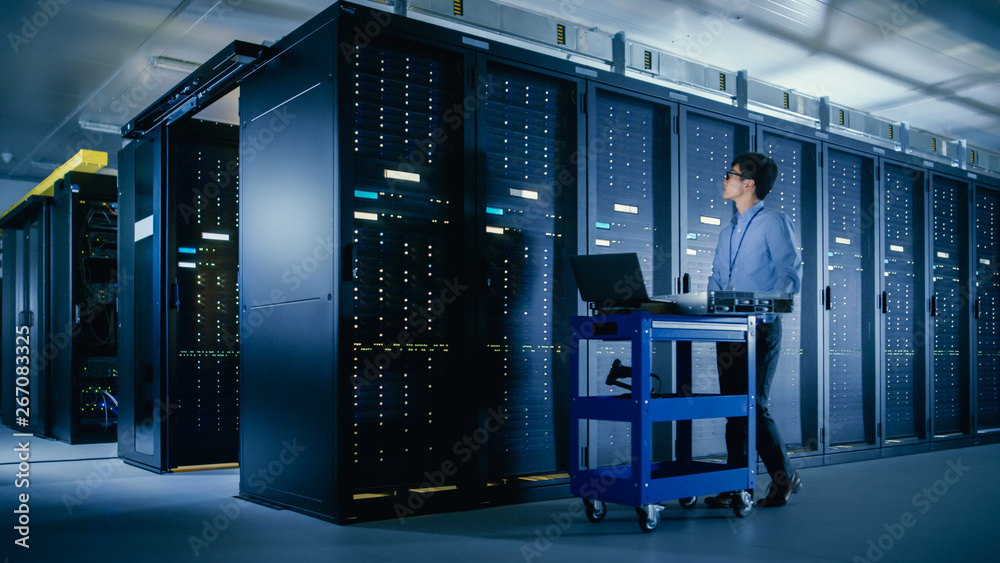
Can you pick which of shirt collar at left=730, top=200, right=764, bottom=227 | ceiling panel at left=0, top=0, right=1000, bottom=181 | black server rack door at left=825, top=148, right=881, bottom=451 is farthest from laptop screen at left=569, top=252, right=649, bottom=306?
ceiling panel at left=0, top=0, right=1000, bottom=181

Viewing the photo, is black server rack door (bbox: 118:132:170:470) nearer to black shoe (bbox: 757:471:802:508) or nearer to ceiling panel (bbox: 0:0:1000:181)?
ceiling panel (bbox: 0:0:1000:181)

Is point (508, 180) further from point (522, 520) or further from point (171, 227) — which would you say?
point (171, 227)

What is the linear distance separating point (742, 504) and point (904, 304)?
360 centimetres

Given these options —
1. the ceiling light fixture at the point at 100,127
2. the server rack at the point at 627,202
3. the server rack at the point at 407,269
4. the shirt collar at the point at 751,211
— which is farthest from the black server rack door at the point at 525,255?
the ceiling light fixture at the point at 100,127

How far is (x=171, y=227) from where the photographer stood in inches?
193

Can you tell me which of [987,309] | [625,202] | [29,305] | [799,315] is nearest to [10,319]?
[29,305]

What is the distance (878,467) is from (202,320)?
4.68m

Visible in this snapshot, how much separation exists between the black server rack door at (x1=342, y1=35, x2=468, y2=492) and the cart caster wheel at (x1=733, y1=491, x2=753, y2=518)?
1253mm

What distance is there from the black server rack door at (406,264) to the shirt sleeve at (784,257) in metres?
1.51

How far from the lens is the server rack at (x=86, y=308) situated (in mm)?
6711

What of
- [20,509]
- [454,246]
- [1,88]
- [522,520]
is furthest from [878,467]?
[1,88]

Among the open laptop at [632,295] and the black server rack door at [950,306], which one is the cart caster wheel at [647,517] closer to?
the open laptop at [632,295]

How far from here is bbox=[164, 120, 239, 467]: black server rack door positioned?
16.2 ft

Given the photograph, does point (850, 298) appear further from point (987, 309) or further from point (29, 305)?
point (29, 305)
